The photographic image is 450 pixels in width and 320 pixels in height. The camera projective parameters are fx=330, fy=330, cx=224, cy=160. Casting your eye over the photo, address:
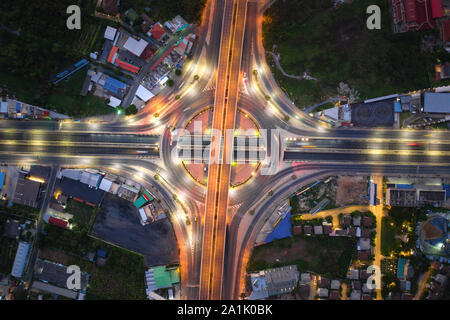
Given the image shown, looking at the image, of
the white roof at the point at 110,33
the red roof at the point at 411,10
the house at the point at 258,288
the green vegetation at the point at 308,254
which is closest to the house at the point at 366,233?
the green vegetation at the point at 308,254

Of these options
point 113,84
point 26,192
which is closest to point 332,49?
point 113,84

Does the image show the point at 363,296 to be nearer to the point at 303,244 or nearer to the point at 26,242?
the point at 303,244

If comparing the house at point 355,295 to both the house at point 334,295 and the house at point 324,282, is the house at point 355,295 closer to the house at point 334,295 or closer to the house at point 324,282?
the house at point 334,295

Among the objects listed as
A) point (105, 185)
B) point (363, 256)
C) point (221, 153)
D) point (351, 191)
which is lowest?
point (363, 256)

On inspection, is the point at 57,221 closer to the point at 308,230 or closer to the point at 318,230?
the point at 308,230

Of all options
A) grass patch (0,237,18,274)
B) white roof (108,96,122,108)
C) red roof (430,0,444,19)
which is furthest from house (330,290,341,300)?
grass patch (0,237,18,274)

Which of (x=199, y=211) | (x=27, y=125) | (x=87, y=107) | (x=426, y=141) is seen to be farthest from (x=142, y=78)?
(x=426, y=141)
